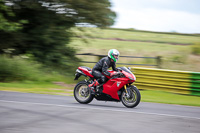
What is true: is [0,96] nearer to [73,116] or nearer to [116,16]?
[73,116]

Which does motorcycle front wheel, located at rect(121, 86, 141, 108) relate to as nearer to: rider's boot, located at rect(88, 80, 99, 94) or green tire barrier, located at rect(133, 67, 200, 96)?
rider's boot, located at rect(88, 80, 99, 94)

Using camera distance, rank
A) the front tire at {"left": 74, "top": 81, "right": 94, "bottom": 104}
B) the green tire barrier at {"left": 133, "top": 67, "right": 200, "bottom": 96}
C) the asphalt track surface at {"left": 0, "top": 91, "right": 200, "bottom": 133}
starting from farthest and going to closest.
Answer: the green tire barrier at {"left": 133, "top": 67, "right": 200, "bottom": 96}, the front tire at {"left": 74, "top": 81, "right": 94, "bottom": 104}, the asphalt track surface at {"left": 0, "top": 91, "right": 200, "bottom": 133}

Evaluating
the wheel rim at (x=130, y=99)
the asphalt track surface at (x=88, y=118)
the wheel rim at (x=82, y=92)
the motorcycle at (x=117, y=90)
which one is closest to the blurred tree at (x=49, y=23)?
the wheel rim at (x=82, y=92)

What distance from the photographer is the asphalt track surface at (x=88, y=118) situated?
6.39 metres

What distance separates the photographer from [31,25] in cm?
1995

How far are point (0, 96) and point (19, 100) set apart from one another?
1109mm

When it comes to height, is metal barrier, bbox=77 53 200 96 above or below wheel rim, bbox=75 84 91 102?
above

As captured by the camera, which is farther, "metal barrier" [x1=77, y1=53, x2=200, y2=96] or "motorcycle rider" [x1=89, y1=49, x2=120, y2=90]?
"metal barrier" [x1=77, y1=53, x2=200, y2=96]

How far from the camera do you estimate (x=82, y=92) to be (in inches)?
392

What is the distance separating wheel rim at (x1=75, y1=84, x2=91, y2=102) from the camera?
993 centimetres

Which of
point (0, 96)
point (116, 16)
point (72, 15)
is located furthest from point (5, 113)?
point (116, 16)

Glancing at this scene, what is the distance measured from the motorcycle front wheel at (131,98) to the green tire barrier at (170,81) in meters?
4.98

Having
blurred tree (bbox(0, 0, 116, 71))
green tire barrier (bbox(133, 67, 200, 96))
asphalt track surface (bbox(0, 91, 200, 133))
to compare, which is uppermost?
blurred tree (bbox(0, 0, 116, 71))

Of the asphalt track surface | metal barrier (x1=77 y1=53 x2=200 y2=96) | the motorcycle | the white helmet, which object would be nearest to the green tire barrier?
metal barrier (x1=77 y1=53 x2=200 y2=96)
